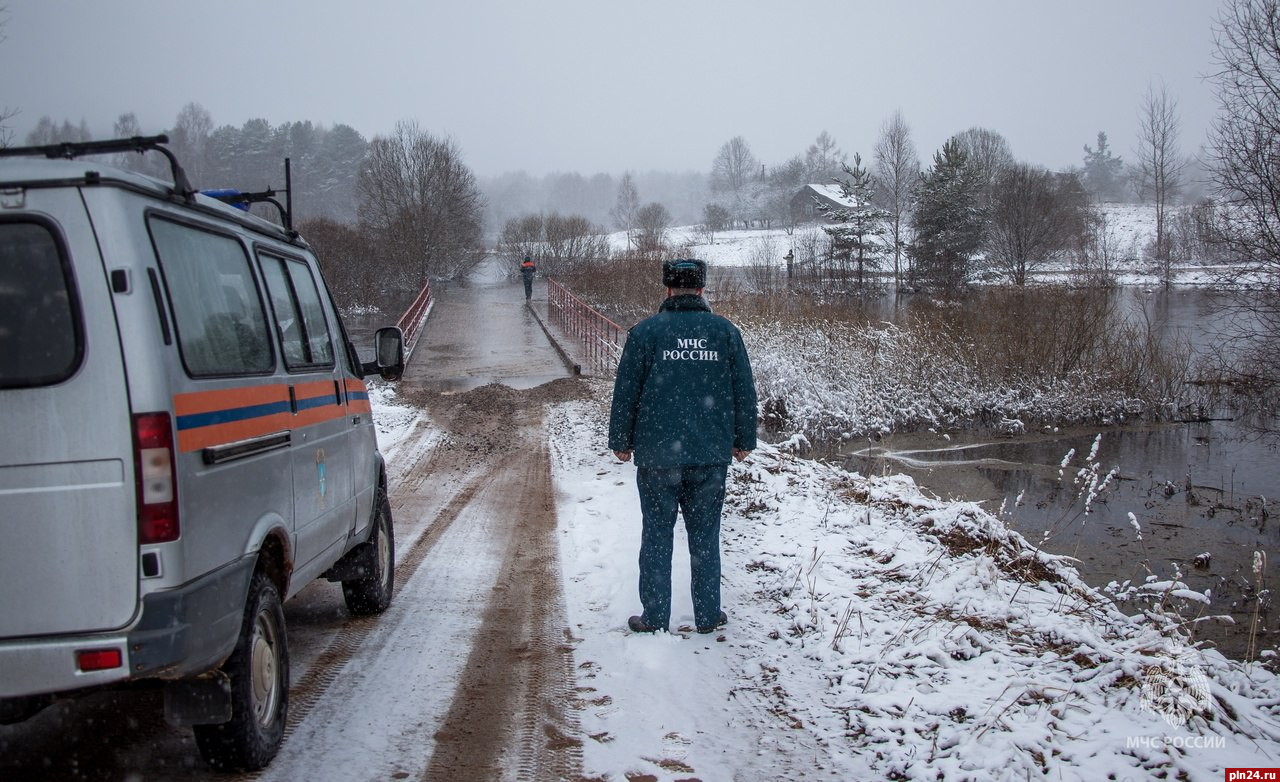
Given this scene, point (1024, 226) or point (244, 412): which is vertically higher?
point (1024, 226)

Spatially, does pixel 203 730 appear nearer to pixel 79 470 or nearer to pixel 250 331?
pixel 79 470

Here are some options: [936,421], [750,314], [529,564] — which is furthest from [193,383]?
[750,314]

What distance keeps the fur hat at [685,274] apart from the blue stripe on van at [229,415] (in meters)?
2.12

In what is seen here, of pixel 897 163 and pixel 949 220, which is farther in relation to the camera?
pixel 897 163

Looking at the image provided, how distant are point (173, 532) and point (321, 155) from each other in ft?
282

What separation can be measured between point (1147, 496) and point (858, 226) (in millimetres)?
34561

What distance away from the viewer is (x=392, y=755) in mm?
3510

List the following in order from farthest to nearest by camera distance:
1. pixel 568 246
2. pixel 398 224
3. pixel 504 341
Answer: pixel 568 246
pixel 398 224
pixel 504 341

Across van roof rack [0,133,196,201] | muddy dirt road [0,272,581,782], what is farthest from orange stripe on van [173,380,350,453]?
muddy dirt road [0,272,581,782]

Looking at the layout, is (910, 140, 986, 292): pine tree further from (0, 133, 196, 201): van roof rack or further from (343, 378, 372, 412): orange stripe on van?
(0, 133, 196, 201): van roof rack

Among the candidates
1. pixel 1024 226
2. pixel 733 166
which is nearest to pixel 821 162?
pixel 733 166

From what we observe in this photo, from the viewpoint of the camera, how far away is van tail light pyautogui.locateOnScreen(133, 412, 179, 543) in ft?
8.55

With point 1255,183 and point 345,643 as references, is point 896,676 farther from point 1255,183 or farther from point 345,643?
point 1255,183

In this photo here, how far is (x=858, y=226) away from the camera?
145ft
